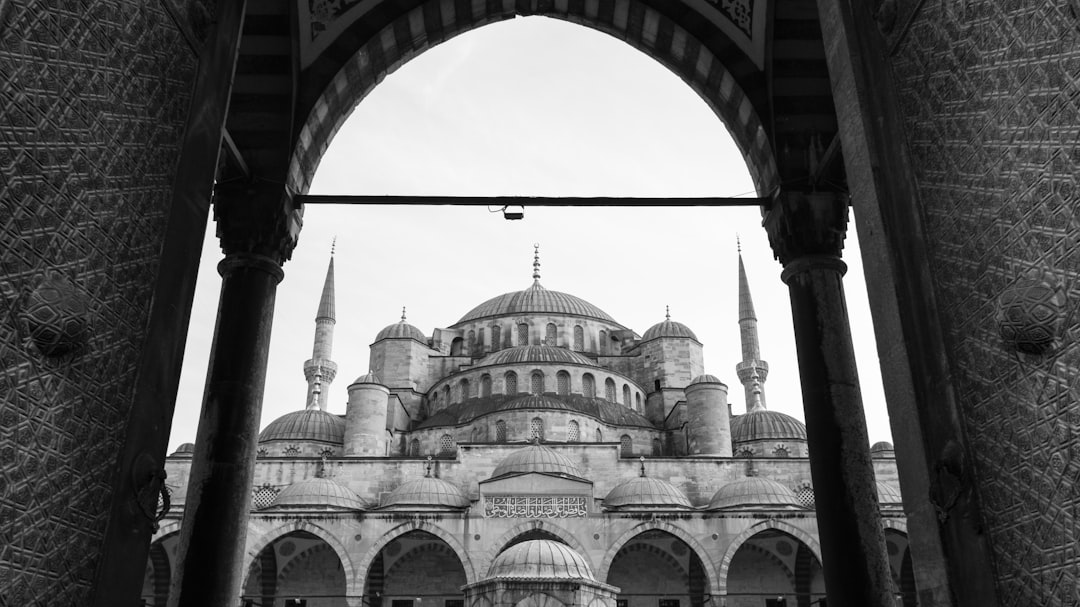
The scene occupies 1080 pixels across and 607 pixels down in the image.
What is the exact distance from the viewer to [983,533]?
10.3ft

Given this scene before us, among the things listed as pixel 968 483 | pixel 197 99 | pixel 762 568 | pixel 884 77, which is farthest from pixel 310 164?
pixel 762 568

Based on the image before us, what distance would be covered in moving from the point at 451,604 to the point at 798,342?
25476 millimetres

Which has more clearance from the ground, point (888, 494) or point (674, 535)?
point (888, 494)

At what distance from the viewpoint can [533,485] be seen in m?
29.3

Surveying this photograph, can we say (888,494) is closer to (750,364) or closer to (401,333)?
(750,364)

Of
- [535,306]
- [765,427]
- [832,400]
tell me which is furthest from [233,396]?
[535,306]

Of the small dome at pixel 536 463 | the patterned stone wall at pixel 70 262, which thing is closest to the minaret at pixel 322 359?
the small dome at pixel 536 463

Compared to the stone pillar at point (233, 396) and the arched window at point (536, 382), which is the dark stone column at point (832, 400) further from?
the arched window at point (536, 382)

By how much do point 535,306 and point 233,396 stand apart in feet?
138

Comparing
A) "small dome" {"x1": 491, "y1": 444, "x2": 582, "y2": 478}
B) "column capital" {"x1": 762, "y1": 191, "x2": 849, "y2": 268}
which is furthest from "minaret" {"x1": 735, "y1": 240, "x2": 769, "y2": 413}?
"column capital" {"x1": 762, "y1": 191, "x2": 849, "y2": 268}

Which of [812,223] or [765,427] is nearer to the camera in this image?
[812,223]

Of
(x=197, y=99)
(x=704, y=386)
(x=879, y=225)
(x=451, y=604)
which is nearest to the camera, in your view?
(x=879, y=225)

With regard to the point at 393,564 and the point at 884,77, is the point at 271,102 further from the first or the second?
the point at 393,564

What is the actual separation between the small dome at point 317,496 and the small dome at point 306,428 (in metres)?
8.72
